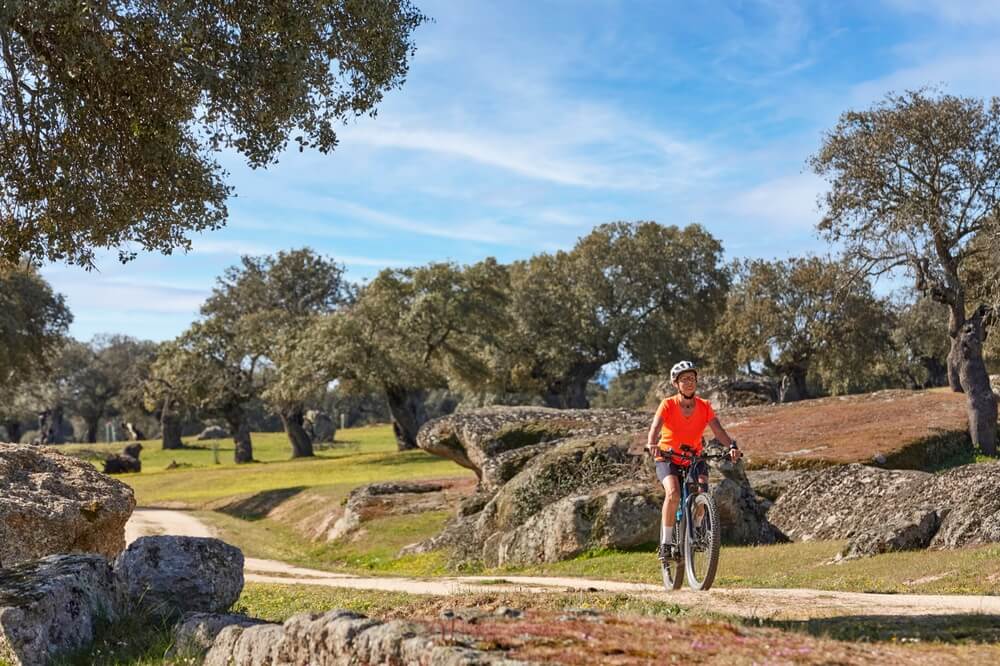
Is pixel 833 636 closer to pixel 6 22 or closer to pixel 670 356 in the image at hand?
pixel 6 22

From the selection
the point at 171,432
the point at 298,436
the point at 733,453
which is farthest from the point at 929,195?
the point at 171,432

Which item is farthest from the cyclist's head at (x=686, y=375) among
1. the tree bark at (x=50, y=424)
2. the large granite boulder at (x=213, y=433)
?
the large granite boulder at (x=213, y=433)

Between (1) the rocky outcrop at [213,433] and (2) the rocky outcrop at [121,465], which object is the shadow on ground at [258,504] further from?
(1) the rocky outcrop at [213,433]

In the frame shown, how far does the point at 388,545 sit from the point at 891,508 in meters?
15.8

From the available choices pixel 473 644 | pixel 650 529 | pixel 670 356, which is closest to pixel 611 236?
pixel 670 356

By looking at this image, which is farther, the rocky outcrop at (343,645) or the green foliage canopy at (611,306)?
the green foliage canopy at (611,306)

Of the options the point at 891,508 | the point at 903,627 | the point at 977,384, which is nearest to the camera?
the point at 903,627

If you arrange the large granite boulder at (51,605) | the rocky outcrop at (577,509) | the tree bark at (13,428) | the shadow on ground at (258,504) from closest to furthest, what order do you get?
the large granite boulder at (51,605) → the rocky outcrop at (577,509) → the shadow on ground at (258,504) → the tree bark at (13,428)

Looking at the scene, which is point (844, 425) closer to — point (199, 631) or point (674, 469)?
point (674, 469)

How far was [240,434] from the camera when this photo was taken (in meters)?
A: 76.9

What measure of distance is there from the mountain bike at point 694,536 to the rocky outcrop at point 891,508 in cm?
735

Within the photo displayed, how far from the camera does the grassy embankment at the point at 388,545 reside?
15.6 metres

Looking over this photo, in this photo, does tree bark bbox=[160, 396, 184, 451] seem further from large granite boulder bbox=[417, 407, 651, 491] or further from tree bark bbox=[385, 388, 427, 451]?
large granite boulder bbox=[417, 407, 651, 491]

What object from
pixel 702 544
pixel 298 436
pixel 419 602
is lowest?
pixel 419 602
